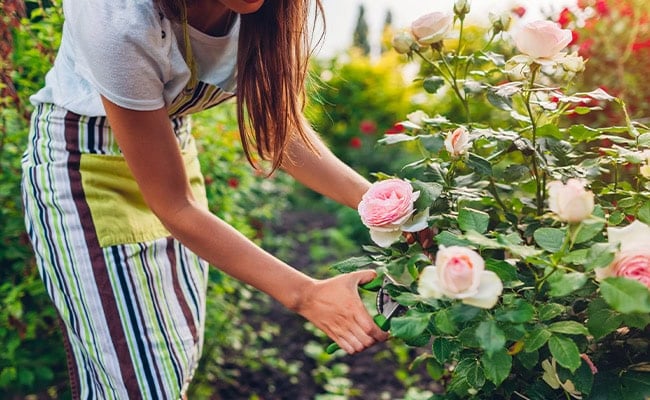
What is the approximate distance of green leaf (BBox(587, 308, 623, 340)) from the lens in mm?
1065

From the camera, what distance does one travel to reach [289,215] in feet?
18.1

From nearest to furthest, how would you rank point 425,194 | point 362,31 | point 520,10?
point 425,194, point 520,10, point 362,31

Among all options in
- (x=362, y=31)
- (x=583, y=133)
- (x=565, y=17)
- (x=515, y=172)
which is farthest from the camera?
(x=362, y=31)

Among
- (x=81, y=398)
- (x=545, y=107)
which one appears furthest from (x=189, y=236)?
(x=545, y=107)

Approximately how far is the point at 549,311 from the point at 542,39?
478 millimetres

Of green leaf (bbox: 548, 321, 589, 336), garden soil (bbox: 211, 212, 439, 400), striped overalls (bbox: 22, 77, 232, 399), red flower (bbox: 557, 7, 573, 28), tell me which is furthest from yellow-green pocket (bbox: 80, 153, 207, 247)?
red flower (bbox: 557, 7, 573, 28)

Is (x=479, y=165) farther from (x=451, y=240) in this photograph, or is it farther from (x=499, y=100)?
(x=451, y=240)

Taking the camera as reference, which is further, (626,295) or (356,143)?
(356,143)

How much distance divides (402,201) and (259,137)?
0.53 m

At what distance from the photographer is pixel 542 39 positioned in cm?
128

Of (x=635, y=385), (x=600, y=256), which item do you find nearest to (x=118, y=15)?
(x=600, y=256)

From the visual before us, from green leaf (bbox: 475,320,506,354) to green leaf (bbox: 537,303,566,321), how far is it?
0.11 metres

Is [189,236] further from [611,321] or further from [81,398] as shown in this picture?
[611,321]

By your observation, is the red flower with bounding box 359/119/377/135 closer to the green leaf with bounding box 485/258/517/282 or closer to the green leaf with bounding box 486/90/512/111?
the green leaf with bounding box 486/90/512/111
